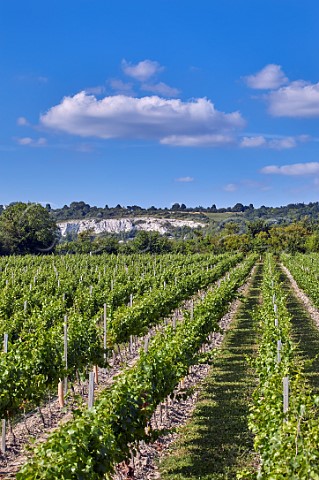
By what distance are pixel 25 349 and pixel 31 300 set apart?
31.4 ft

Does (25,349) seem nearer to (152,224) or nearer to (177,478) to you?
(177,478)

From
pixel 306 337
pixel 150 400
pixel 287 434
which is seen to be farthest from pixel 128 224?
pixel 287 434

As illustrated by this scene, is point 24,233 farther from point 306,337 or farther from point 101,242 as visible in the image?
point 306,337

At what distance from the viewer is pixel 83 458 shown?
5410 millimetres

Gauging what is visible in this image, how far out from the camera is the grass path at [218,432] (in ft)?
25.7

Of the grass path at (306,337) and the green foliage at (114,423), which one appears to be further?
the grass path at (306,337)

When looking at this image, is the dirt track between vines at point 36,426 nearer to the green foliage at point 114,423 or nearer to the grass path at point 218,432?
the green foliage at point 114,423

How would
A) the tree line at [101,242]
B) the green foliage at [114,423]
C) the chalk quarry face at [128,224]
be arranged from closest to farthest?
the green foliage at [114,423] → the tree line at [101,242] → the chalk quarry face at [128,224]

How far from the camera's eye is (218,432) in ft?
30.6

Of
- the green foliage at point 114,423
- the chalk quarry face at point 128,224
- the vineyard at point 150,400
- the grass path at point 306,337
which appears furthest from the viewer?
the chalk quarry face at point 128,224

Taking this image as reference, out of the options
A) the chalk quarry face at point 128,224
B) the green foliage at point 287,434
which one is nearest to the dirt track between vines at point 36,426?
the green foliage at point 287,434

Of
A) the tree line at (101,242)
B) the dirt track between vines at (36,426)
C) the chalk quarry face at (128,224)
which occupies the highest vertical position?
the chalk quarry face at (128,224)

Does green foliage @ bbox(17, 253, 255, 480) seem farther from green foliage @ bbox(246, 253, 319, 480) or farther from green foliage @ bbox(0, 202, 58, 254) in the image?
green foliage @ bbox(0, 202, 58, 254)

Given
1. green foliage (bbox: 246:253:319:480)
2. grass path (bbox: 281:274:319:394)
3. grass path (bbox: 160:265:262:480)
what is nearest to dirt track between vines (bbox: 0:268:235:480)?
grass path (bbox: 160:265:262:480)
